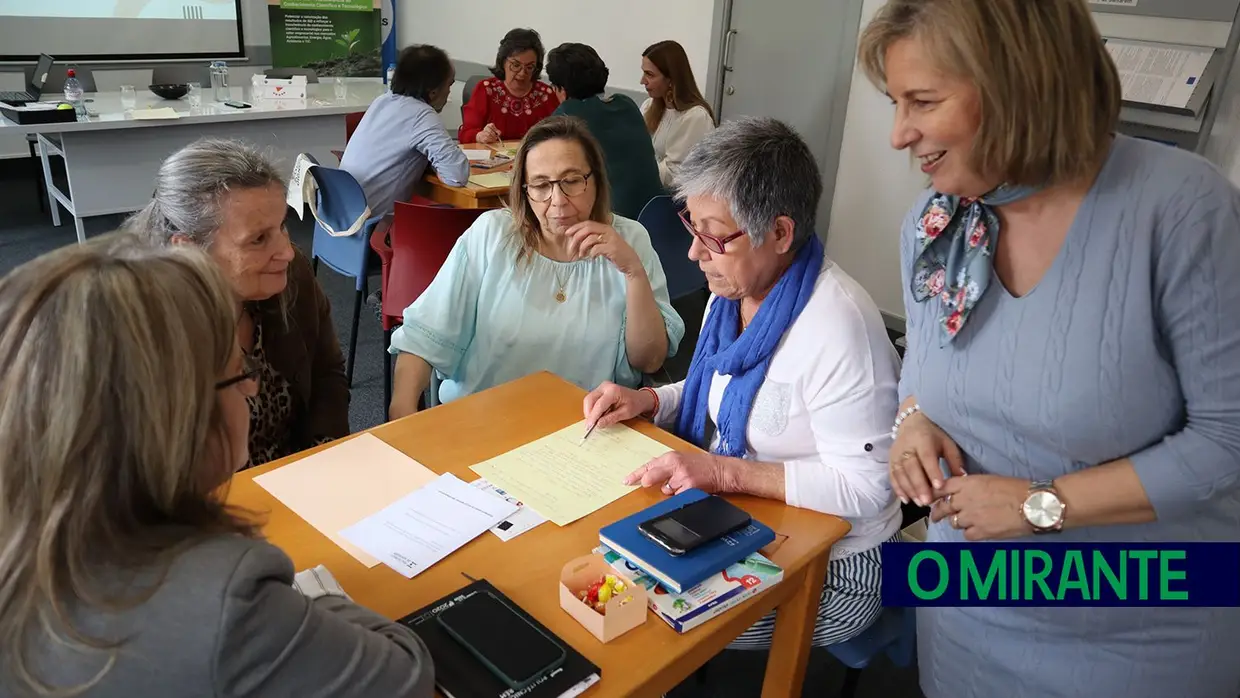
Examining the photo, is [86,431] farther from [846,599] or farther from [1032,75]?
[846,599]

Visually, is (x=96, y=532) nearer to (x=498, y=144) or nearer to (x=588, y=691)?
(x=588, y=691)

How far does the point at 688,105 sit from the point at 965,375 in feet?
11.3

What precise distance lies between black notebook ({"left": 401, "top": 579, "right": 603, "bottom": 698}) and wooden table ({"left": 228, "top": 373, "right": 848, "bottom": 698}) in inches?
1.0

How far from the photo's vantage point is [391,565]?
1.22m

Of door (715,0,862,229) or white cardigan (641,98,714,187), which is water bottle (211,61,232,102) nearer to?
white cardigan (641,98,714,187)

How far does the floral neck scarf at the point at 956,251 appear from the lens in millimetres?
A: 1170

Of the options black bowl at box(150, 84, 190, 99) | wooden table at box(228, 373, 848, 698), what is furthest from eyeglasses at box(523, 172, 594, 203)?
black bowl at box(150, 84, 190, 99)

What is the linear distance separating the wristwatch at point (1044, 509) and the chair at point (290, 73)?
5.57 meters

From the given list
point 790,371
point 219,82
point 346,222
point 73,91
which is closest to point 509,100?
point 346,222

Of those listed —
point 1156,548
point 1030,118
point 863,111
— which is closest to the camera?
point 1030,118

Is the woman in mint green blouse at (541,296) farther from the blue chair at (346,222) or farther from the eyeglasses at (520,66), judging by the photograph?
the eyeglasses at (520,66)

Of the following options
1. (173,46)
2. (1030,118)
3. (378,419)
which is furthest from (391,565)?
(173,46)

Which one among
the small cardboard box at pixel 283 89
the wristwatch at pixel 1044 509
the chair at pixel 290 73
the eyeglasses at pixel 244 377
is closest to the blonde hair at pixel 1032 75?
the wristwatch at pixel 1044 509

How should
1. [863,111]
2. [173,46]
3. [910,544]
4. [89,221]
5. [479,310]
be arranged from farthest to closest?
1. [173,46]
2. [89,221]
3. [863,111]
4. [479,310]
5. [910,544]
